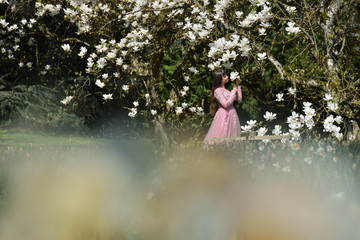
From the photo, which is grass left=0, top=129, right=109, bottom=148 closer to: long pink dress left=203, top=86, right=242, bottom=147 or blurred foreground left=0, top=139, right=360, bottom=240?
long pink dress left=203, top=86, right=242, bottom=147

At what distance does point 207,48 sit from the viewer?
27.1 feet

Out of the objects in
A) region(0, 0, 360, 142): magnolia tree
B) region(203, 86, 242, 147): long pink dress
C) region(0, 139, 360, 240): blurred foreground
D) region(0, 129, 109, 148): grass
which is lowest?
region(0, 139, 360, 240): blurred foreground

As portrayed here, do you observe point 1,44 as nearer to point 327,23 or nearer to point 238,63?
point 238,63

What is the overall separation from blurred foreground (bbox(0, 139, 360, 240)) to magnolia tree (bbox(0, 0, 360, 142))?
230 centimetres

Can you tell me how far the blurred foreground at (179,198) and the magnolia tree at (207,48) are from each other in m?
2.30

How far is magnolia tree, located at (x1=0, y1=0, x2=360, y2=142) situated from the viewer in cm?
661

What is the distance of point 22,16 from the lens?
30.0 ft

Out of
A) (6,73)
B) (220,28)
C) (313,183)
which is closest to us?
(313,183)

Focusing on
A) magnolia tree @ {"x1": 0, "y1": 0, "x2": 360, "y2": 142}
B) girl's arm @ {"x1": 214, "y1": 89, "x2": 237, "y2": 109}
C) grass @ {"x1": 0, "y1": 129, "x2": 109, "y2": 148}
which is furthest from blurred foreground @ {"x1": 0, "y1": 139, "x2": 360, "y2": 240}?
grass @ {"x1": 0, "y1": 129, "x2": 109, "y2": 148}

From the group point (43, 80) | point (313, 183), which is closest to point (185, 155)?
point (313, 183)

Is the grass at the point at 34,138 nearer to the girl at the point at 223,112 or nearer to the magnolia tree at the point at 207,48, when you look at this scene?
the magnolia tree at the point at 207,48

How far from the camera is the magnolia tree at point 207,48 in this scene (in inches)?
260

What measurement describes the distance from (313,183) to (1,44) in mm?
7952

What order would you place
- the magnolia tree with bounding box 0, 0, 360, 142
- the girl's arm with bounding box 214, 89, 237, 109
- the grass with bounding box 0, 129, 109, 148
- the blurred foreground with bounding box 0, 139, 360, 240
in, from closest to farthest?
the blurred foreground with bounding box 0, 139, 360, 240 < the magnolia tree with bounding box 0, 0, 360, 142 < the girl's arm with bounding box 214, 89, 237, 109 < the grass with bounding box 0, 129, 109, 148
